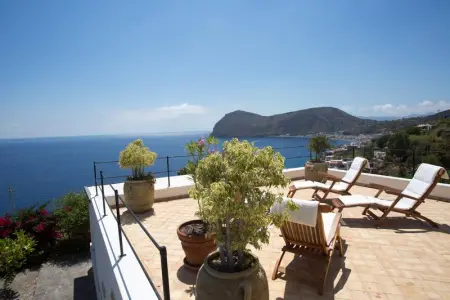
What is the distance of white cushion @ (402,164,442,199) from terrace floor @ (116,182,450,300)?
0.47 metres

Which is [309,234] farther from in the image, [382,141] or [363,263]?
[382,141]

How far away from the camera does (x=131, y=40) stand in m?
10.2

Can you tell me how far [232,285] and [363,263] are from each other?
203 cm

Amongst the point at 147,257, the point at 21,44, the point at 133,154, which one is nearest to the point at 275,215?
the point at 147,257

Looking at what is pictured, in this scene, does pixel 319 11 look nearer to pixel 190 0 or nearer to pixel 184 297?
pixel 190 0

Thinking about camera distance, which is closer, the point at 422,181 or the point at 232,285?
the point at 232,285

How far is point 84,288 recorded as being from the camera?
26.6 ft

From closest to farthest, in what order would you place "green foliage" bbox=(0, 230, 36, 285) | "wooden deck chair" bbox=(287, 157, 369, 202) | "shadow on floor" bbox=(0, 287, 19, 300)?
"wooden deck chair" bbox=(287, 157, 369, 202)
"green foliage" bbox=(0, 230, 36, 285)
"shadow on floor" bbox=(0, 287, 19, 300)

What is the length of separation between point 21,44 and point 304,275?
2245cm

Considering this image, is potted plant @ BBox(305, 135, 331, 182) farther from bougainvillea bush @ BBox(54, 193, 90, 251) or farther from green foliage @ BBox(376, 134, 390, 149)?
green foliage @ BBox(376, 134, 390, 149)

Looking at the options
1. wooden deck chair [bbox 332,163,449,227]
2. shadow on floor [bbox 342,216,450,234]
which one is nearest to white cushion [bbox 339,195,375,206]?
wooden deck chair [bbox 332,163,449,227]

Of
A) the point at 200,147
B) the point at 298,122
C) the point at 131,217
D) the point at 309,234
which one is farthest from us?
the point at 298,122

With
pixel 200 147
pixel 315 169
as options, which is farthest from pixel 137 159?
pixel 315 169

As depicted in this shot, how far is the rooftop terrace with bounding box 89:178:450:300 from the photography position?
2367mm
